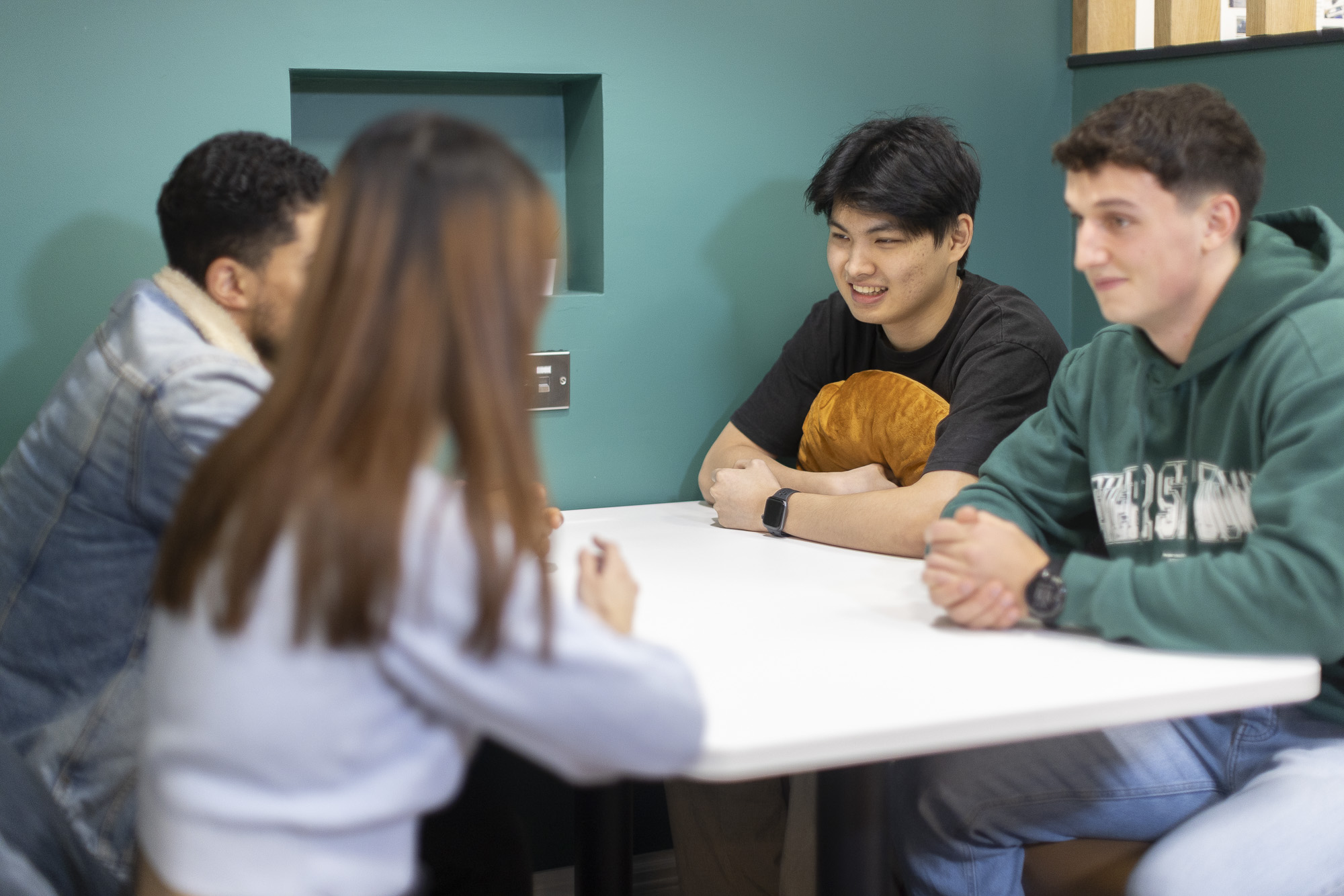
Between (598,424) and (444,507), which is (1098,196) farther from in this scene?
(598,424)

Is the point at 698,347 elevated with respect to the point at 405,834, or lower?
elevated

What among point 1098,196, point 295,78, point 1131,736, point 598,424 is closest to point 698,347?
point 598,424

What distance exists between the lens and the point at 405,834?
929 millimetres

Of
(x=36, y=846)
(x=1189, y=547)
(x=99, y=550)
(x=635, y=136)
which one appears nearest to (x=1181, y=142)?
(x=1189, y=547)

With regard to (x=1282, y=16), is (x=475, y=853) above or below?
below

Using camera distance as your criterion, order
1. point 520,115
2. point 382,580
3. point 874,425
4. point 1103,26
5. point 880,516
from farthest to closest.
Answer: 1. point 1103,26
2. point 520,115
3. point 874,425
4. point 880,516
5. point 382,580

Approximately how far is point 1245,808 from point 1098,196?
2.47 ft

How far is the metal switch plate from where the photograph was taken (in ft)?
7.38

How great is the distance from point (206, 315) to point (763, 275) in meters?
1.25

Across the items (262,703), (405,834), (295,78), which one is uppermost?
(295,78)

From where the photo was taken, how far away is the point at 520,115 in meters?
2.30

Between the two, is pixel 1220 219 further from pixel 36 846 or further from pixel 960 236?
pixel 36 846

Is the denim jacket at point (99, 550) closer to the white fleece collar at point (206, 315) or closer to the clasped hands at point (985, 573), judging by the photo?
the white fleece collar at point (206, 315)

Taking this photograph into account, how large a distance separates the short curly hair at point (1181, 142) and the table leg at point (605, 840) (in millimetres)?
1191
